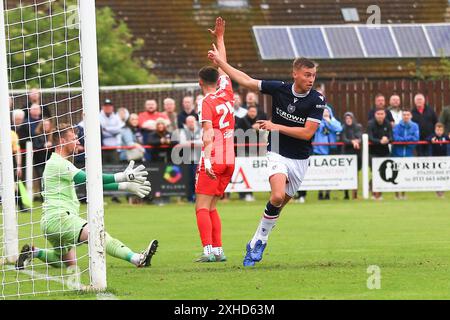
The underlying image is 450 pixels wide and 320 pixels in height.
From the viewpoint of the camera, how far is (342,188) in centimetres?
2627

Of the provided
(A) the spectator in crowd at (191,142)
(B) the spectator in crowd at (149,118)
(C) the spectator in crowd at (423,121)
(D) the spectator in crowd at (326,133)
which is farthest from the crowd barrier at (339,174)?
(B) the spectator in crowd at (149,118)

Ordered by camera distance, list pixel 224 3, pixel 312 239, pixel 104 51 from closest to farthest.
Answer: pixel 312 239, pixel 104 51, pixel 224 3

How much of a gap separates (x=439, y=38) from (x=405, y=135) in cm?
1485

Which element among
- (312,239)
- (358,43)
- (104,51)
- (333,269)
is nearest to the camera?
(333,269)

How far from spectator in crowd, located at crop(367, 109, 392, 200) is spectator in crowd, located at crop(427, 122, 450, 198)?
103cm

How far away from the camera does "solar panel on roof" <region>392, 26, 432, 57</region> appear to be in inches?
1601

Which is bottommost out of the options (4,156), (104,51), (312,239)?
(312,239)

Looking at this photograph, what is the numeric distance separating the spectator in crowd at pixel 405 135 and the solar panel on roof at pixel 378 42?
1470cm

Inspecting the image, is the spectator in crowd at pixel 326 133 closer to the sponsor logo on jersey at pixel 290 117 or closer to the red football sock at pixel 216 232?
the red football sock at pixel 216 232

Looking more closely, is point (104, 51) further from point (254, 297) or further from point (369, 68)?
point (254, 297)

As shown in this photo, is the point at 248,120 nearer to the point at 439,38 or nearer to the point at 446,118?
the point at 446,118
